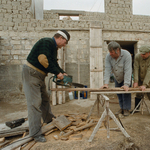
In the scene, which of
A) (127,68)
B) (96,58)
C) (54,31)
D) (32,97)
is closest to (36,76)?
(32,97)

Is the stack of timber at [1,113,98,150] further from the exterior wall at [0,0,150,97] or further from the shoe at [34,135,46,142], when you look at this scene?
the exterior wall at [0,0,150,97]

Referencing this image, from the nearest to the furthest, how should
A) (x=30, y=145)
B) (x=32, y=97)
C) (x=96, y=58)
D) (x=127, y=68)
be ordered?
1. (x=30, y=145)
2. (x=32, y=97)
3. (x=127, y=68)
4. (x=96, y=58)

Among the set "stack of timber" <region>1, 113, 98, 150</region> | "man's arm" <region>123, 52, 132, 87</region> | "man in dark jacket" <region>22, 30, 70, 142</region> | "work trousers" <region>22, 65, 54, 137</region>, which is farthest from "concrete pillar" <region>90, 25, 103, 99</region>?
"work trousers" <region>22, 65, 54, 137</region>

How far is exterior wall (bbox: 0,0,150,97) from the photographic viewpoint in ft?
17.2

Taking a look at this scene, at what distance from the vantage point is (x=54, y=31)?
5.43 metres

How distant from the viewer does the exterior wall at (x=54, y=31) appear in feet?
17.2

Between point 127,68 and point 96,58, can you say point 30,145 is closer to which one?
point 127,68

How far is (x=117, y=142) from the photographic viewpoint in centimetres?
206

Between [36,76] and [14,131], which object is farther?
[14,131]

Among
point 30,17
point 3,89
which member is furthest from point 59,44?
point 3,89

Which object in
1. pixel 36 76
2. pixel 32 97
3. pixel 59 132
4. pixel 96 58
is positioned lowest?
pixel 59 132

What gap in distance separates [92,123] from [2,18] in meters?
5.51

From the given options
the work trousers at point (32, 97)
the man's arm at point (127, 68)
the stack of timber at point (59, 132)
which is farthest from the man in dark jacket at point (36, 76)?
the man's arm at point (127, 68)

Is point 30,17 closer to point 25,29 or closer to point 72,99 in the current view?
point 25,29
